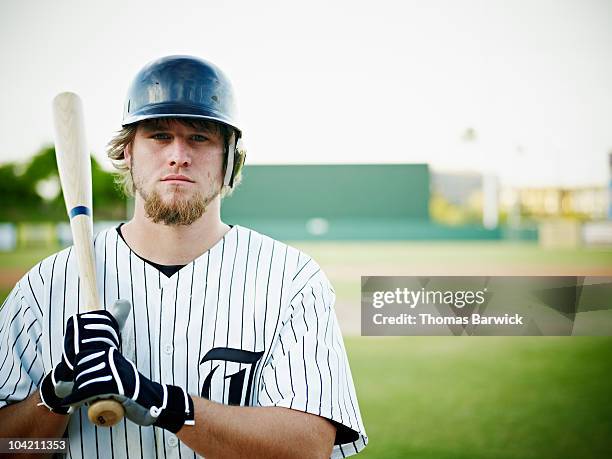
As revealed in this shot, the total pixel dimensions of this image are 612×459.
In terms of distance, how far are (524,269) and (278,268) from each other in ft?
35.9

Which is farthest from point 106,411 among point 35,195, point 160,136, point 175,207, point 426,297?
point 35,195

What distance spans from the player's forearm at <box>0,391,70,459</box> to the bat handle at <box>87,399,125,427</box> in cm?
20

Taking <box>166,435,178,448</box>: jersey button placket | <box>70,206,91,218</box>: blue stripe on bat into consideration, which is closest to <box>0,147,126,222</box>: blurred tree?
<box>70,206,91,218</box>: blue stripe on bat

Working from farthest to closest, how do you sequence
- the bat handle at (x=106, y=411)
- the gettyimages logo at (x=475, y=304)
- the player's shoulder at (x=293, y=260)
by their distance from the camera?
the gettyimages logo at (x=475, y=304) < the player's shoulder at (x=293, y=260) < the bat handle at (x=106, y=411)

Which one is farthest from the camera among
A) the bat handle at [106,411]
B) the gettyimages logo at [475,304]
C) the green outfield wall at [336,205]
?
the green outfield wall at [336,205]

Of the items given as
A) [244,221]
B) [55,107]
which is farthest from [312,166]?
[55,107]

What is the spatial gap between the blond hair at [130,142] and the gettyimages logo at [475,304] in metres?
1.31

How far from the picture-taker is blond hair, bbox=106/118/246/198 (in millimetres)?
1489

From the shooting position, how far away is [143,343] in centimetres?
146

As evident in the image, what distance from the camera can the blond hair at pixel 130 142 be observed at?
1489mm

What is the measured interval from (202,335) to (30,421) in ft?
1.23

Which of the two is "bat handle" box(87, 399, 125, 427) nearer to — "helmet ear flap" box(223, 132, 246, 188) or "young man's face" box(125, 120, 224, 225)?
"young man's face" box(125, 120, 224, 225)

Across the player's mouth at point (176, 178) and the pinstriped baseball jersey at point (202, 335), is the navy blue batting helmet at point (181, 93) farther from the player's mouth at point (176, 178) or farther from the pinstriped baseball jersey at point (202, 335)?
the pinstriped baseball jersey at point (202, 335)

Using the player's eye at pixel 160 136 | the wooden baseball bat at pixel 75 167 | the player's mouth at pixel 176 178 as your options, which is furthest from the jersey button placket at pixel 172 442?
the player's eye at pixel 160 136
